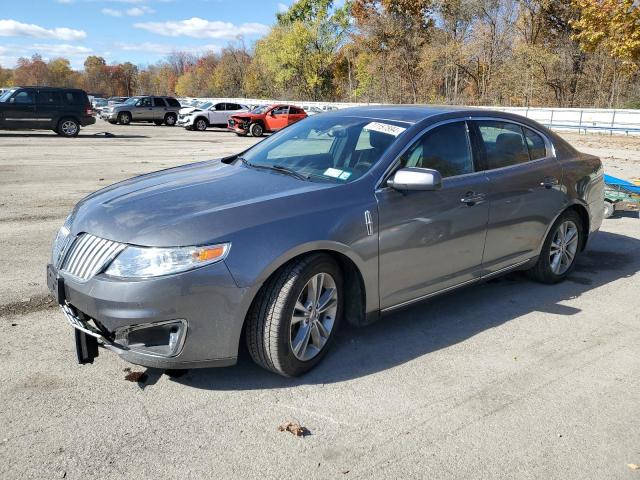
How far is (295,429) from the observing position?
3.03 meters

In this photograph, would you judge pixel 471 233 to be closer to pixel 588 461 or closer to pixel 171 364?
pixel 588 461

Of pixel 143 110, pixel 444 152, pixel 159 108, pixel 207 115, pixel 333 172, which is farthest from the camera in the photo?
pixel 159 108

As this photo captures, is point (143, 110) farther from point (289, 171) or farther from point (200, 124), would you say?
point (289, 171)

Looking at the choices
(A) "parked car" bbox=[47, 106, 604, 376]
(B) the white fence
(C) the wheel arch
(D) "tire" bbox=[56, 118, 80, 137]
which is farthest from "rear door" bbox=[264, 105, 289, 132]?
(C) the wheel arch

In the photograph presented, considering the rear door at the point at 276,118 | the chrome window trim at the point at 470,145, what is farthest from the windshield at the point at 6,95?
the chrome window trim at the point at 470,145

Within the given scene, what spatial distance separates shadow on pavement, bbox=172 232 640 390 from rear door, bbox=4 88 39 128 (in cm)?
2139

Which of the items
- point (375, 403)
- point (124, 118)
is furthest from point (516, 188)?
point (124, 118)

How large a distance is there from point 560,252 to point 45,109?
2182 centimetres

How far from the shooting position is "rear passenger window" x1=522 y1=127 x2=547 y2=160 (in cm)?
516

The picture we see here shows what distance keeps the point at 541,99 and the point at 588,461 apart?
42373mm

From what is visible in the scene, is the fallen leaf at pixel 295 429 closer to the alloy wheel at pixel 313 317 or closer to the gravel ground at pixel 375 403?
the gravel ground at pixel 375 403

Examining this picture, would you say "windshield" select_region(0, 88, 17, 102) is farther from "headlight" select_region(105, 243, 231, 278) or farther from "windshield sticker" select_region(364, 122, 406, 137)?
"headlight" select_region(105, 243, 231, 278)

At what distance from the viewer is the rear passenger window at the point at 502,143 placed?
15.4 feet

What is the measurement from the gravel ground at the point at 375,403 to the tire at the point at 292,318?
17 centimetres
